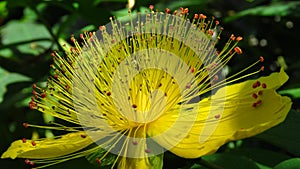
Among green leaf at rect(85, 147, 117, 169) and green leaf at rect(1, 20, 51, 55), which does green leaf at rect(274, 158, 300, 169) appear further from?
green leaf at rect(1, 20, 51, 55)

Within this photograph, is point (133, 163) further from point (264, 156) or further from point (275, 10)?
point (275, 10)

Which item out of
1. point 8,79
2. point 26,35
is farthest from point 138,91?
point 26,35

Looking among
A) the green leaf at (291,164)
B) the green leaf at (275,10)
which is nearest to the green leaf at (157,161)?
the green leaf at (291,164)

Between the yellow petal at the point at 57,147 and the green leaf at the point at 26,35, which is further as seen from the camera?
the green leaf at the point at 26,35

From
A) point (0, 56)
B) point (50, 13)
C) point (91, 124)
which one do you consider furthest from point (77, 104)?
point (50, 13)

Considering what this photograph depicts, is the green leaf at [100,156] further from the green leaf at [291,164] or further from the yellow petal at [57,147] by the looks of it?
the green leaf at [291,164]

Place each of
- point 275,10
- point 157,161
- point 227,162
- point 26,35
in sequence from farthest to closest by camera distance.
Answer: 1. point 26,35
2. point 275,10
3. point 227,162
4. point 157,161
